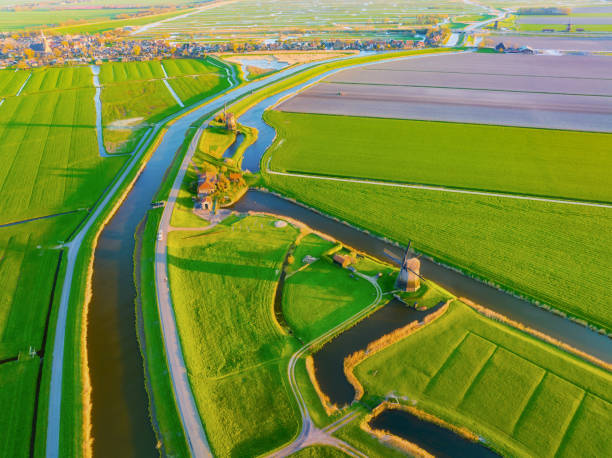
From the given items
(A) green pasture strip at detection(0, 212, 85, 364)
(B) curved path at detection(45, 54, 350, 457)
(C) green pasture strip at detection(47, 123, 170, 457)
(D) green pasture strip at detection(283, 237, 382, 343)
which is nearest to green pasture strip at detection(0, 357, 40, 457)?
(C) green pasture strip at detection(47, 123, 170, 457)

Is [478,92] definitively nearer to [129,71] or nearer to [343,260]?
[343,260]

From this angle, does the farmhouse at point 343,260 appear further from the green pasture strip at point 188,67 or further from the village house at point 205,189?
the green pasture strip at point 188,67

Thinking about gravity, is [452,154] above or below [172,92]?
below

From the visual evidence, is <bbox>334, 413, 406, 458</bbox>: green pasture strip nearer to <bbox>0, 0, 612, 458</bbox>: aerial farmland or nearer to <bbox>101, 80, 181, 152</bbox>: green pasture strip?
<bbox>0, 0, 612, 458</bbox>: aerial farmland

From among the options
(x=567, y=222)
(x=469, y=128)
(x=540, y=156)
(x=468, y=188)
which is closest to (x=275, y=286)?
(x=468, y=188)

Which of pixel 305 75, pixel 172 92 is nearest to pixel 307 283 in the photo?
pixel 172 92

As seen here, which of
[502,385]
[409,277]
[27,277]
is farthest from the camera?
[27,277]

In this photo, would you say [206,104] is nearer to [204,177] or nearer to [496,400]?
[204,177]

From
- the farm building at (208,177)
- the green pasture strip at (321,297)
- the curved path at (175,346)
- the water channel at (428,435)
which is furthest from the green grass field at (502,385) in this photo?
the farm building at (208,177)
